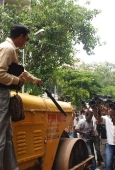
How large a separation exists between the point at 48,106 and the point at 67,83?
18580 mm

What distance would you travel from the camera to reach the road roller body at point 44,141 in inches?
136

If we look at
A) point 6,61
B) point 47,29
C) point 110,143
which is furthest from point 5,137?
point 47,29

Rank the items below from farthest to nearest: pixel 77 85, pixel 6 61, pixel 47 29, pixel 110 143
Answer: pixel 77 85 → pixel 47 29 → pixel 110 143 → pixel 6 61

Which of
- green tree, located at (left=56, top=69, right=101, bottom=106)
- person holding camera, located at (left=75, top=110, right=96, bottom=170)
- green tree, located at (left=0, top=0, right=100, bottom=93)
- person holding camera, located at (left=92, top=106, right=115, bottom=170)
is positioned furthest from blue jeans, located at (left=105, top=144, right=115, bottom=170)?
green tree, located at (left=56, top=69, right=101, bottom=106)

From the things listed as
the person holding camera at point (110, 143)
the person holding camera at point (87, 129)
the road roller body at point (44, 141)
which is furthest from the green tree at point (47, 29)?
the road roller body at point (44, 141)

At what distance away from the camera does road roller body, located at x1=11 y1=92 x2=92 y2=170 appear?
347cm

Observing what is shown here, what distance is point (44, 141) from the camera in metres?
4.02

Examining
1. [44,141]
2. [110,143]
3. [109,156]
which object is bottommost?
[109,156]

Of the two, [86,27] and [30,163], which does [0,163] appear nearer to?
[30,163]

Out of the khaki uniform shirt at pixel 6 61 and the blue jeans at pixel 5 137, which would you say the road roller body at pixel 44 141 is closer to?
the blue jeans at pixel 5 137

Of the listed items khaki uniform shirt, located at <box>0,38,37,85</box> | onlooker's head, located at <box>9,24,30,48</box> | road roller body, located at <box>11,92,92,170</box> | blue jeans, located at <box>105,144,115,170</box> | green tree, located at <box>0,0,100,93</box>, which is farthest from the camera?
green tree, located at <box>0,0,100,93</box>

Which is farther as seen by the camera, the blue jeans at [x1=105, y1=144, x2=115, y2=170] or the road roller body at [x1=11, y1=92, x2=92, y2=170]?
the blue jeans at [x1=105, y1=144, x2=115, y2=170]

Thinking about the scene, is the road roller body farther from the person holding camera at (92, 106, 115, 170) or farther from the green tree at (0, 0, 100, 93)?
the green tree at (0, 0, 100, 93)

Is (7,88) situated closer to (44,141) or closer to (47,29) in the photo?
(44,141)
